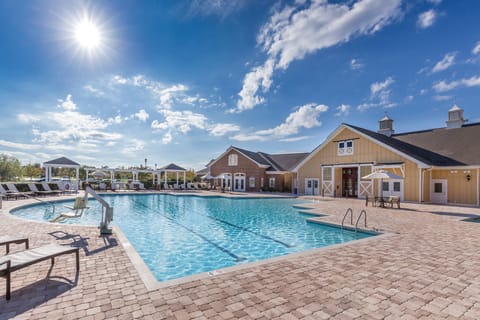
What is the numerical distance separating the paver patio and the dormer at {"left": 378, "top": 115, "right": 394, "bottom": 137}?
22.6m

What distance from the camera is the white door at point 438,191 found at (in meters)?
16.9

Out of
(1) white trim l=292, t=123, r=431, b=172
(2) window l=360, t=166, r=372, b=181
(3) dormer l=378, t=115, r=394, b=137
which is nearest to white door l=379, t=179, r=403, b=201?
(2) window l=360, t=166, r=372, b=181

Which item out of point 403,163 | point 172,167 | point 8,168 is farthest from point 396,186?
point 8,168

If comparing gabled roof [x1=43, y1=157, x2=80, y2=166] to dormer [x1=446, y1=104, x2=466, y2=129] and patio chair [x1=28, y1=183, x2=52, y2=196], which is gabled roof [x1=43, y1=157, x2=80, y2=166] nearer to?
patio chair [x1=28, y1=183, x2=52, y2=196]

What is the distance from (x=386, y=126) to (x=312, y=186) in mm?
10382

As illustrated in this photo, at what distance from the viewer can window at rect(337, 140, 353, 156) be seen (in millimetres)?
21000

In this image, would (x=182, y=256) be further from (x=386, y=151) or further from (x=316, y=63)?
(x=386, y=151)

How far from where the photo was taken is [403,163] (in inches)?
686

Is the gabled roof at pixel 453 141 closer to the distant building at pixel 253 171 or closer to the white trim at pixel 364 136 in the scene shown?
the white trim at pixel 364 136

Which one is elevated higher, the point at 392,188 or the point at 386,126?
the point at 386,126

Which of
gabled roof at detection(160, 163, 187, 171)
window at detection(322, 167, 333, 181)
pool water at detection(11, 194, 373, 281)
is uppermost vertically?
gabled roof at detection(160, 163, 187, 171)

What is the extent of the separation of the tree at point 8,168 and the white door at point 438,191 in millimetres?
57578

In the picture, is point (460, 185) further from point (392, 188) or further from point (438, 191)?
point (392, 188)

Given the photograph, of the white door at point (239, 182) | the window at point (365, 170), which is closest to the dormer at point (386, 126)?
the window at point (365, 170)
